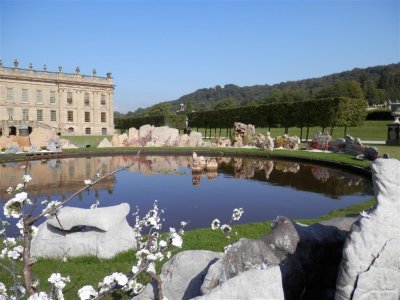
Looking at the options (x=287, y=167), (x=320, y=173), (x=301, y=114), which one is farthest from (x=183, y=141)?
(x=320, y=173)

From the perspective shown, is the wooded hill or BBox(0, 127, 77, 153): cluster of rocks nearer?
BBox(0, 127, 77, 153): cluster of rocks

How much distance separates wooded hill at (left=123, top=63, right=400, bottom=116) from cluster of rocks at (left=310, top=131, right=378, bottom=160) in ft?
110

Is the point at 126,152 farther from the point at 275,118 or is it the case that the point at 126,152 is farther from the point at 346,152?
the point at 275,118

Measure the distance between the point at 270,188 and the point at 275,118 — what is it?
97.6 ft

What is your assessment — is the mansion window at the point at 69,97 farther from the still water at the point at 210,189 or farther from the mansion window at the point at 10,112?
the still water at the point at 210,189

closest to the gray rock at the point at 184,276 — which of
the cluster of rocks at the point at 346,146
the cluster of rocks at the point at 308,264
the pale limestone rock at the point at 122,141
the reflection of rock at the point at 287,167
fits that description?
the cluster of rocks at the point at 308,264

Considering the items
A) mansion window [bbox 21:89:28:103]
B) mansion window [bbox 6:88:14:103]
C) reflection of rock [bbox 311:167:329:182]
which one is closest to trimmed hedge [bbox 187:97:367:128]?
reflection of rock [bbox 311:167:329:182]

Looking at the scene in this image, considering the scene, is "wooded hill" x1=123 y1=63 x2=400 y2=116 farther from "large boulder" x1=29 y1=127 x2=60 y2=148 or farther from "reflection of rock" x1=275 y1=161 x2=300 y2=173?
"large boulder" x1=29 y1=127 x2=60 y2=148

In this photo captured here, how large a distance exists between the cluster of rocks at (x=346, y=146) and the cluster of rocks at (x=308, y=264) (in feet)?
54.3

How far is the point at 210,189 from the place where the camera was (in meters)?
14.5

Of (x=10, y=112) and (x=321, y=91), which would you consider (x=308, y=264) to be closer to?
(x=10, y=112)

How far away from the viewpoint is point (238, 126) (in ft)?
113

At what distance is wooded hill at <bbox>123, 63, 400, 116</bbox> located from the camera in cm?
8581

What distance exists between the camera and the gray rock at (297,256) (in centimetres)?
348
